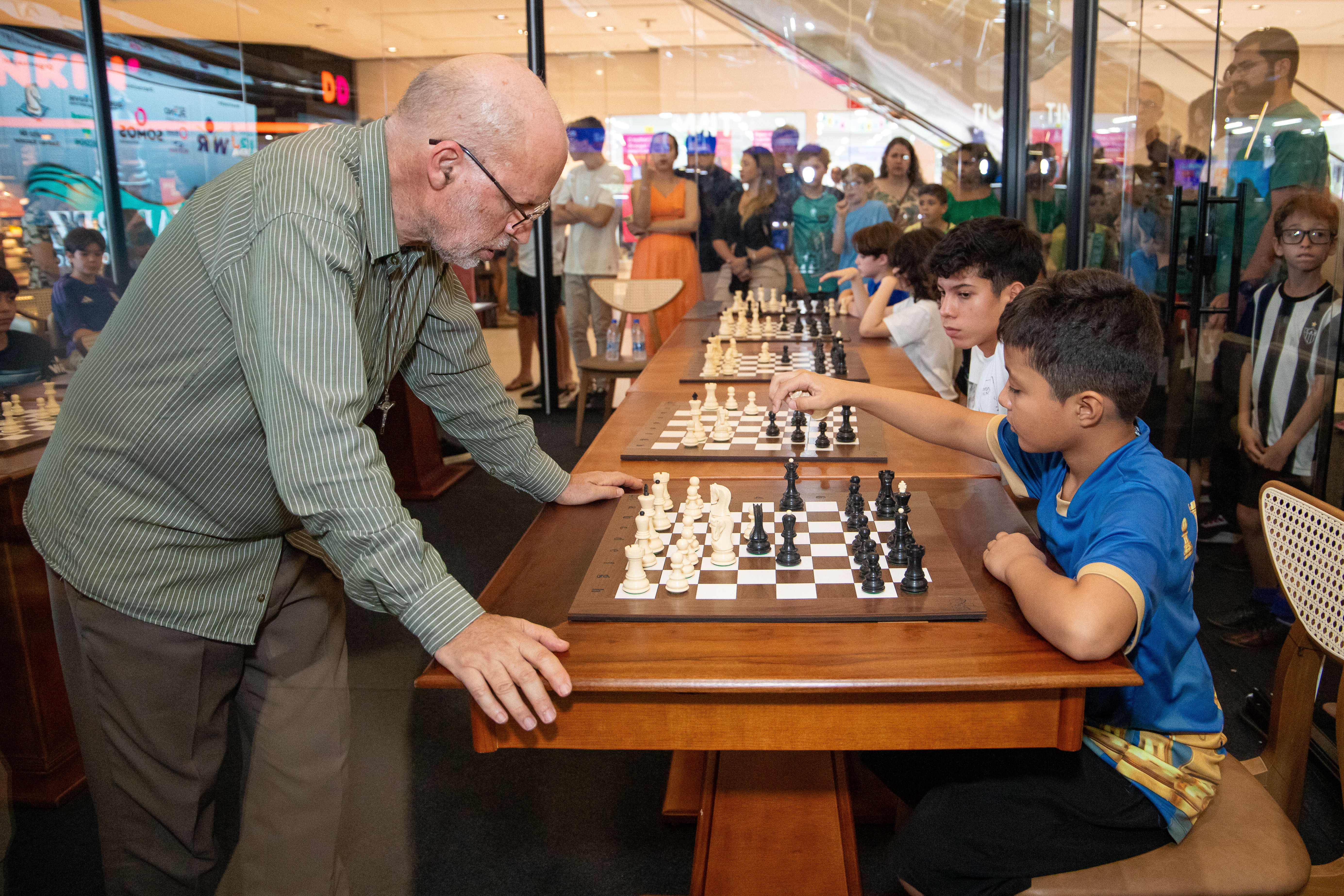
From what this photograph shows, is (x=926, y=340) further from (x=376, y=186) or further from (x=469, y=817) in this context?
(x=376, y=186)

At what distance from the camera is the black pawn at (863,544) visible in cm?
143

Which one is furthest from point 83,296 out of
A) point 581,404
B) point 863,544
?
point 581,404

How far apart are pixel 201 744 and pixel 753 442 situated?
1.28m

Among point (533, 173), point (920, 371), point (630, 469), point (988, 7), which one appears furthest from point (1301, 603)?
point (988, 7)

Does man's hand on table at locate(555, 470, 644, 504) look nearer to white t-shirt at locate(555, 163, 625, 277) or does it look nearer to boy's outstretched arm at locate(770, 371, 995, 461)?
boy's outstretched arm at locate(770, 371, 995, 461)

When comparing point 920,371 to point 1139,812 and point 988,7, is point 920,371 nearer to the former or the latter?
point 1139,812

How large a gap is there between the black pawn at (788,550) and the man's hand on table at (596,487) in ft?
1.42

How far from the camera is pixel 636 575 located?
1.39 meters

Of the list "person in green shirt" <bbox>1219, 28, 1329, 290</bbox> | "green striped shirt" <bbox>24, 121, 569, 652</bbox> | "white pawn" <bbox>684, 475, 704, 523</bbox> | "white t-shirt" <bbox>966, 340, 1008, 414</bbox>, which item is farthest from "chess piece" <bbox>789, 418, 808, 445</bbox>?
"person in green shirt" <bbox>1219, 28, 1329, 290</bbox>

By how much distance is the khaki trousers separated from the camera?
141 cm

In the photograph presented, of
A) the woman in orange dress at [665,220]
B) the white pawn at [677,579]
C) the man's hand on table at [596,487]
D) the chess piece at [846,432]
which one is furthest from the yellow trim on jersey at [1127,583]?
the woman in orange dress at [665,220]

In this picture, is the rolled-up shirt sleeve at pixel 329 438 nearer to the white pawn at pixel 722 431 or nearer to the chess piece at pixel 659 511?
the chess piece at pixel 659 511

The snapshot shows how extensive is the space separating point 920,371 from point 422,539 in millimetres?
2703

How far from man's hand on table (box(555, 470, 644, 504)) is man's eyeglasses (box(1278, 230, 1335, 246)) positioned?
6.53 ft
